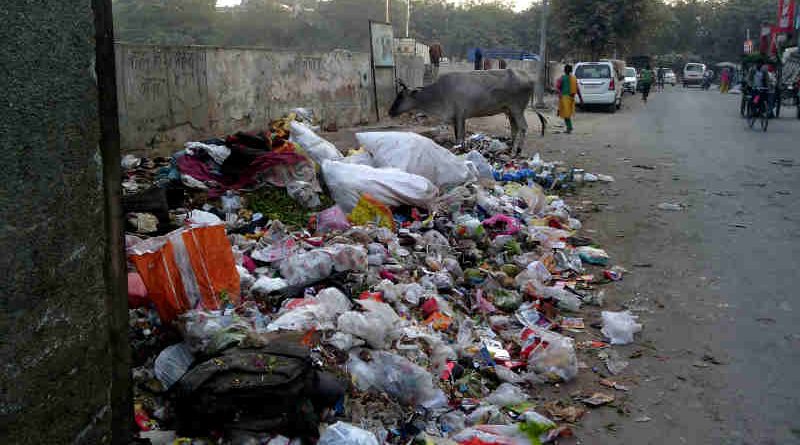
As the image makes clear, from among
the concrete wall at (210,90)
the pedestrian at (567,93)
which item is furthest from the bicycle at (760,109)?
the concrete wall at (210,90)

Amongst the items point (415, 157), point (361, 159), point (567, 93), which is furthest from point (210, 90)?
point (567, 93)

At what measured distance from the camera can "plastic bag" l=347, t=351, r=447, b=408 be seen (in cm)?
318

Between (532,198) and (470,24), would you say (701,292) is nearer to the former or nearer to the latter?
(532,198)

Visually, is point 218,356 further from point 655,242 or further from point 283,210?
point 655,242

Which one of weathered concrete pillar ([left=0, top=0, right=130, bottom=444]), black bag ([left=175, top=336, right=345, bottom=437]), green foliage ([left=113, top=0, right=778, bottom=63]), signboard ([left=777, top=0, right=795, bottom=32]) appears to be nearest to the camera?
weathered concrete pillar ([left=0, top=0, right=130, bottom=444])

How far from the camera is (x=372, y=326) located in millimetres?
3381

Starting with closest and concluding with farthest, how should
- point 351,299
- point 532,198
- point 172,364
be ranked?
point 172,364 < point 351,299 < point 532,198

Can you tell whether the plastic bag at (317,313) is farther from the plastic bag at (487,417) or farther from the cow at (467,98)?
the cow at (467,98)

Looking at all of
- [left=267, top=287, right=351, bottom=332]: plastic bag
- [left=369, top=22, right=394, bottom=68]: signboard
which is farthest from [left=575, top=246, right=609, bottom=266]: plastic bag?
[left=369, top=22, right=394, bottom=68]: signboard

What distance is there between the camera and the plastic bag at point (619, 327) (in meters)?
4.17

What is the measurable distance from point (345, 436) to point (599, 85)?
21.3 metres

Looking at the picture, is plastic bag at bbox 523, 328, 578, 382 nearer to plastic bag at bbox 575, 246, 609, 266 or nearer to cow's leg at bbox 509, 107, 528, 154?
plastic bag at bbox 575, 246, 609, 266

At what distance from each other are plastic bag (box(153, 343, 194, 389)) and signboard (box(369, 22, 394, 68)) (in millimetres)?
11814

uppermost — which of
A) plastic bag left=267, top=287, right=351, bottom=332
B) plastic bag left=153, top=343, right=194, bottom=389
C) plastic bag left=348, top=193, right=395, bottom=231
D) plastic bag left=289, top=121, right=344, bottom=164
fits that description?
plastic bag left=289, top=121, right=344, bottom=164
